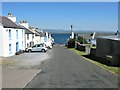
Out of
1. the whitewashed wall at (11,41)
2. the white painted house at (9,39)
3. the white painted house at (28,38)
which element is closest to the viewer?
the white painted house at (9,39)

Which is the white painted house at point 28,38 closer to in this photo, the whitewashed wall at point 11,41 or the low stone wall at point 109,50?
the whitewashed wall at point 11,41

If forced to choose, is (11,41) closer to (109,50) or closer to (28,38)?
(109,50)

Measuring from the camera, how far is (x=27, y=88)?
620 inches

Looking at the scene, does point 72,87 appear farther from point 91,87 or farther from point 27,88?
point 27,88

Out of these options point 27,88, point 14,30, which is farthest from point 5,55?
point 27,88

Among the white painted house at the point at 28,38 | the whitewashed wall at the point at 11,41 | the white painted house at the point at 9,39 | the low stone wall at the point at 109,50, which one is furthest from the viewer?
the white painted house at the point at 28,38

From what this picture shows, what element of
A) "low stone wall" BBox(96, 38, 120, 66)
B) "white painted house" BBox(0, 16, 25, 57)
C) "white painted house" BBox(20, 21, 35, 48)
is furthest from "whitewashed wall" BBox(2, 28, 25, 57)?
"low stone wall" BBox(96, 38, 120, 66)

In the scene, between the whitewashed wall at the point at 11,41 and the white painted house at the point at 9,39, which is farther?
the whitewashed wall at the point at 11,41

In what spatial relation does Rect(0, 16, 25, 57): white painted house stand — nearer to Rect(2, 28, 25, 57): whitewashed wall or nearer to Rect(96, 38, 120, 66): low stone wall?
Rect(2, 28, 25, 57): whitewashed wall

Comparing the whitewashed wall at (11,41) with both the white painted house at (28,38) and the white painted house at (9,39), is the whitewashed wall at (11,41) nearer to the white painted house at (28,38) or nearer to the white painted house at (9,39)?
the white painted house at (9,39)

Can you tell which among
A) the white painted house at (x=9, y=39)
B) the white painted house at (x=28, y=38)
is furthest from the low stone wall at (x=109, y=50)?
the white painted house at (x=28, y=38)

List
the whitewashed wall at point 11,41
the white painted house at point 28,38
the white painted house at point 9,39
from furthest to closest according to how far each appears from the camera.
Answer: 1. the white painted house at point 28,38
2. the whitewashed wall at point 11,41
3. the white painted house at point 9,39

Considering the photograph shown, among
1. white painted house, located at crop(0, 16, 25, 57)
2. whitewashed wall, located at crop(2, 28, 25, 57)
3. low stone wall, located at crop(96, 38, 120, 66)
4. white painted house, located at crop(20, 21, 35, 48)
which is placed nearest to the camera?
low stone wall, located at crop(96, 38, 120, 66)

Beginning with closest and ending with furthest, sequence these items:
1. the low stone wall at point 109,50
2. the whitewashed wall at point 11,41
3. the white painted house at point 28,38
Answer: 1. the low stone wall at point 109,50
2. the whitewashed wall at point 11,41
3. the white painted house at point 28,38
